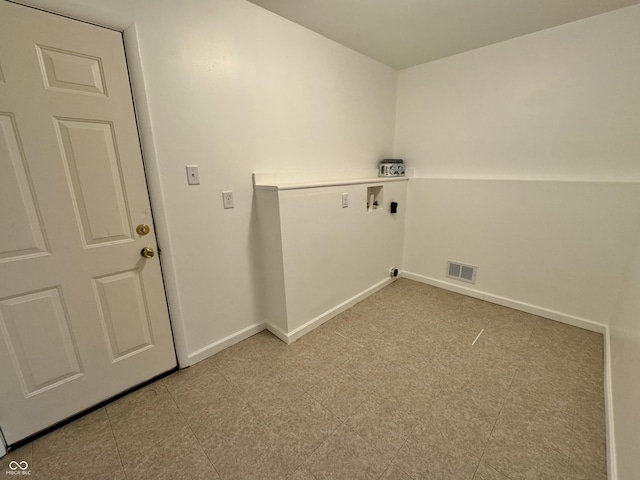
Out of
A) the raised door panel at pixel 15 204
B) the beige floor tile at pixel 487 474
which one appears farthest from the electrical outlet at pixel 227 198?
the beige floor tile at pixel 487 474

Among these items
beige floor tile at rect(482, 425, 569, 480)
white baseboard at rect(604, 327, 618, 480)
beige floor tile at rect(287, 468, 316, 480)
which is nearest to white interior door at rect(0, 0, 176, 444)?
beige floor tile at rect(287, 468, 316, 480)

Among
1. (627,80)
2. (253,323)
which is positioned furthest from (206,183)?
(627,80)

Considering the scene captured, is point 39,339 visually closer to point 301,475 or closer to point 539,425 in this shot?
point 301,475

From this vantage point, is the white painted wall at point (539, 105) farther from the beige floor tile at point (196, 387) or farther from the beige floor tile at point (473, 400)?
the beige floor tile at point (196, 387)

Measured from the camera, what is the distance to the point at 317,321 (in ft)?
7.35

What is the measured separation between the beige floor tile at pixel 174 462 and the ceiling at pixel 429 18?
8.78 feet

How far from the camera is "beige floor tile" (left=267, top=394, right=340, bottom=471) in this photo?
1.24m

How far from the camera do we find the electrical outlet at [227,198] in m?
1.81

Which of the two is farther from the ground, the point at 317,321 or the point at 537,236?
the point at 537,236

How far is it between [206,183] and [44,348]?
1.20m

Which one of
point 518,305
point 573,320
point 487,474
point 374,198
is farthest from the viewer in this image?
point 374,198

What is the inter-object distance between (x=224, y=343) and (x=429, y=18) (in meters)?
2.92

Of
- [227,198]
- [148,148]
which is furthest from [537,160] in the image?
[148,148]

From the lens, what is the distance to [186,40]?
4.96 ft
